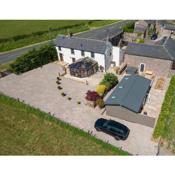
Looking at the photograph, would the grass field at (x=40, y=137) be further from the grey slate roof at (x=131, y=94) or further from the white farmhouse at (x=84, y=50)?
the white farmhouse at (x=84, y=50)

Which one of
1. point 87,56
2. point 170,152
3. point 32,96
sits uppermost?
point 87,56

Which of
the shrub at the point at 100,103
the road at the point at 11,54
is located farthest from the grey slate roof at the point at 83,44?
the road at the point at 11,54

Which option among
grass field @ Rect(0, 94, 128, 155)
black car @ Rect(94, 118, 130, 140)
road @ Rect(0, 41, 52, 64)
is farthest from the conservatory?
road @ Rect(0, 41, 52, 64)

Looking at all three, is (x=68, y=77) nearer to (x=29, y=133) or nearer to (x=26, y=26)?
(x=29, y=133)

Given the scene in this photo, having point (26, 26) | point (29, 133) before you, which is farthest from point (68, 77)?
point (26, 26)

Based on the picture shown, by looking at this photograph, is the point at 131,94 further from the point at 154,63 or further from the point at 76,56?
the point at 76,56
